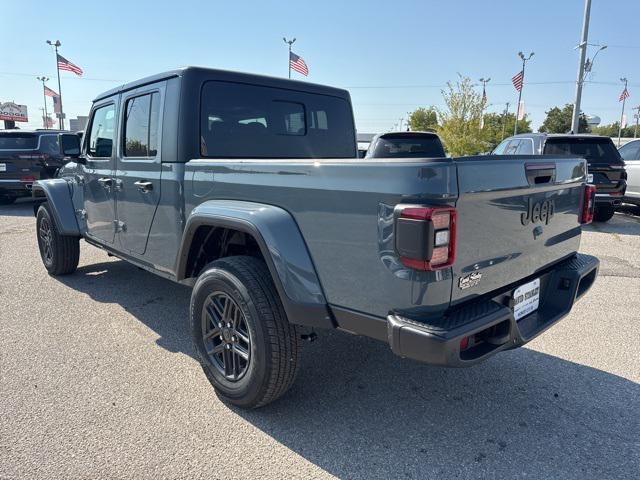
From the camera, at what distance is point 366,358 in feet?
11.7

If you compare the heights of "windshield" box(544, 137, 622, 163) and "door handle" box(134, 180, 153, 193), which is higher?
"windshield" box(544, 137, 622, 163)

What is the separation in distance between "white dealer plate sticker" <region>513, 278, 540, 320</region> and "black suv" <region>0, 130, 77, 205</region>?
11.7 m

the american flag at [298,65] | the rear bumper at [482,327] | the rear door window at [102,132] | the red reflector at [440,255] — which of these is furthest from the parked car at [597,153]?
the american flag at [298,65]

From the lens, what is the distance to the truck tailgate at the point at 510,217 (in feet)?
6.98

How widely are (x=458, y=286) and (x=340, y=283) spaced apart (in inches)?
21.3

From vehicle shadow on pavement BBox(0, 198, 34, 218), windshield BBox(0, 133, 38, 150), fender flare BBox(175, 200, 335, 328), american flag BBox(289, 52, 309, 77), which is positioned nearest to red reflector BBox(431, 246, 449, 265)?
fender flare BBox(175, 200, 335, 328)

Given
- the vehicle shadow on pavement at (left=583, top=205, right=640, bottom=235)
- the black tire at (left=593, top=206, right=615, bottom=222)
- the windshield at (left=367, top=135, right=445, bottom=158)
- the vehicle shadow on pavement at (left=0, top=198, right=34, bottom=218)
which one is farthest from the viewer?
the vehicle shadow on pavement at (left=0, top=198, right=34, bottom=218)

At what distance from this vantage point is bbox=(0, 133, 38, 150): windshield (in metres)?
11.8

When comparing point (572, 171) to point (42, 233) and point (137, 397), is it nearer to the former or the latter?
point (137, 397)

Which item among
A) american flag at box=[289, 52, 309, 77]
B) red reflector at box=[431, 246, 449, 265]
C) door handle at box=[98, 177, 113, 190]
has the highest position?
american flag at box=[289, 52, 309, 77]

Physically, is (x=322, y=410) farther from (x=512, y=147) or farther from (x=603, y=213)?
(x=603, y=213)

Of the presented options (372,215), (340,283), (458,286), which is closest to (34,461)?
(340,283)

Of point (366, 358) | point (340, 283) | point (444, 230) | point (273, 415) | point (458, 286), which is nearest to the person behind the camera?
point (444, 230)

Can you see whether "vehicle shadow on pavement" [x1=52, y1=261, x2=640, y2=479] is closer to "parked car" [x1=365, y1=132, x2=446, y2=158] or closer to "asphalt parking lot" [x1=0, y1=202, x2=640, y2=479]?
"asphalt parking lot" [x1=0, y1=202, x2=640, y2=479]
